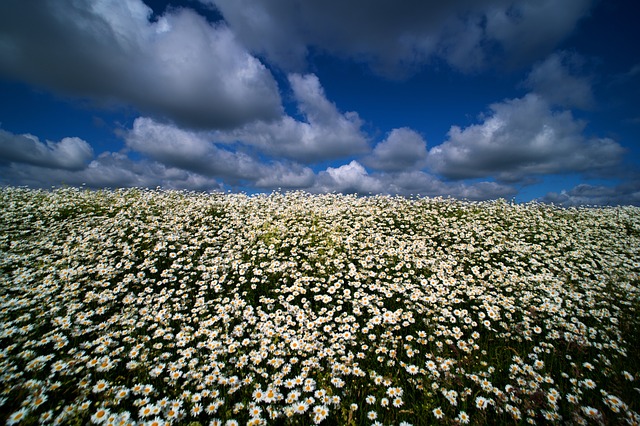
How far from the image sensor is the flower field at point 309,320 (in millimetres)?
3592

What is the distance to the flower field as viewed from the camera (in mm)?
3592

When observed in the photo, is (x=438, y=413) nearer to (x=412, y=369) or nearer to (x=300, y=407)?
(x=412, y=369)

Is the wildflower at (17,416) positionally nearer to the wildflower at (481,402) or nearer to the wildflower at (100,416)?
the wildflower at (100,416)

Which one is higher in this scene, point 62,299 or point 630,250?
point 630,250

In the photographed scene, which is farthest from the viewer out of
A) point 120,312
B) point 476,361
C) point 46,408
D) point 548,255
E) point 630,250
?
point 630,250

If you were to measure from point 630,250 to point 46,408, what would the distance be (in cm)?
1614

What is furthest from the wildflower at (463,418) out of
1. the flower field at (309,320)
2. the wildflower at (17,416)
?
the wildflower at (17,416)

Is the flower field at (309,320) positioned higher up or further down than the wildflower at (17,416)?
higher up

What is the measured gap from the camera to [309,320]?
18.4 feet

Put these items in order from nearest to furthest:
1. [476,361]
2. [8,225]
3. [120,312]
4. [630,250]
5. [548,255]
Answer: [476,361] → [120,312] → [548,255] → [630,250] → [8,225]

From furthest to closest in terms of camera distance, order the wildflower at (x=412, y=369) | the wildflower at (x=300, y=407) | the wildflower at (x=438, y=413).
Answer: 1. the wildflower at (x=412, y=369)
2. the wildflower at (x=438, y=413)
3. the wildflower at (x=300, y=407)

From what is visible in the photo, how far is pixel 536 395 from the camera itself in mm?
3660

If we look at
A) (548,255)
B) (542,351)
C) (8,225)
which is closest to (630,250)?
(548,255)

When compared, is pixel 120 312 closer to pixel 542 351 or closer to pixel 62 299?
pixel 62 299
